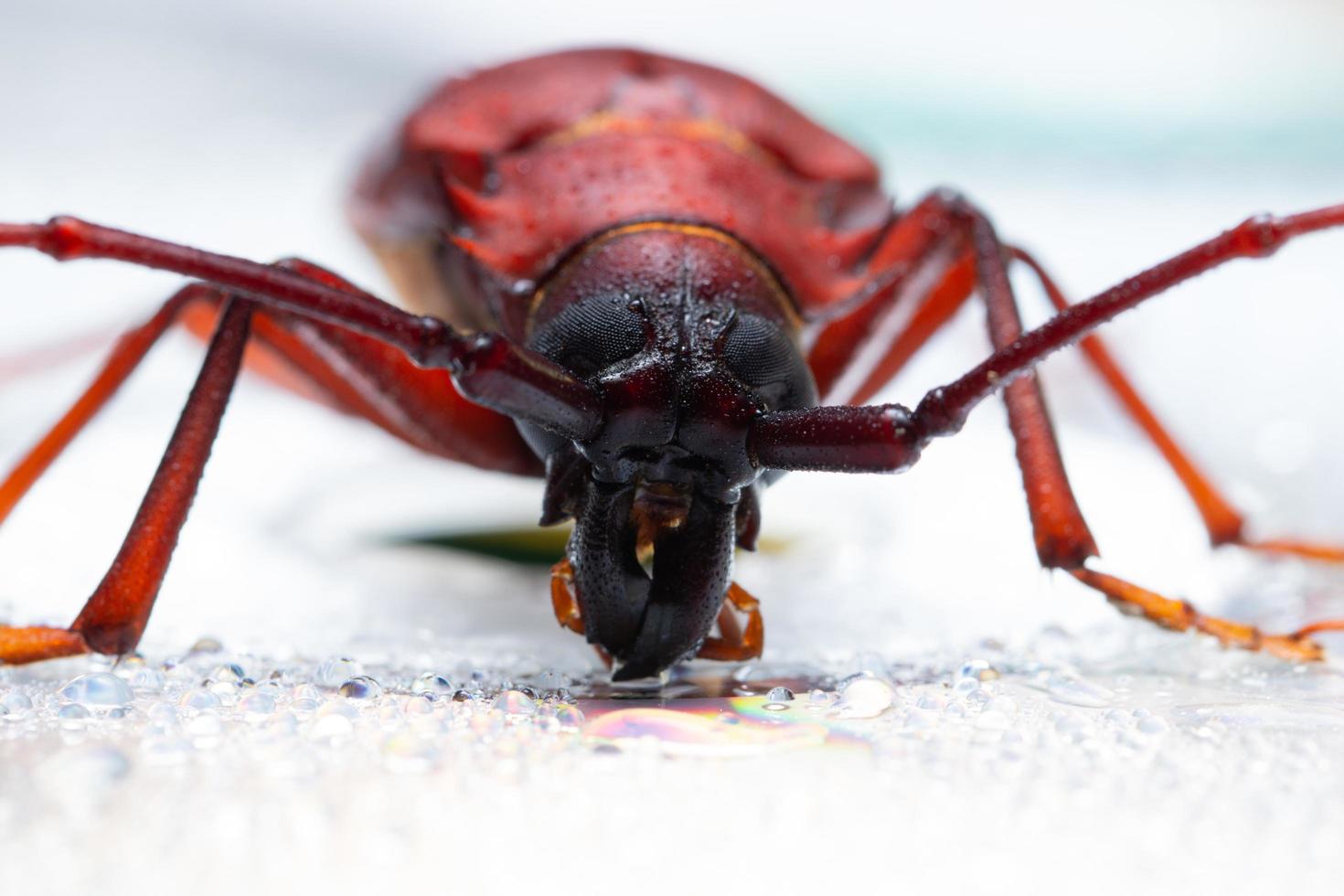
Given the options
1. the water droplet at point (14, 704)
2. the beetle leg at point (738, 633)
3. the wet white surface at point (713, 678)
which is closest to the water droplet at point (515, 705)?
the wet white surface at point (713, 678)

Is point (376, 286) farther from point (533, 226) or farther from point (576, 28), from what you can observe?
point (576, 28)

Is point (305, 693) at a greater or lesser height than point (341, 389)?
lesser

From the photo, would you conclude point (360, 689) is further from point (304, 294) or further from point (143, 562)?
point (304, 294)

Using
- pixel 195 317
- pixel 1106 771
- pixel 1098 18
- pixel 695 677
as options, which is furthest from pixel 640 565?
pixel 1098 18

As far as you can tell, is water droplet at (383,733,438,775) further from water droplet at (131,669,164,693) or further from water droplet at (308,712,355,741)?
water droplet at (131,669,164,693)

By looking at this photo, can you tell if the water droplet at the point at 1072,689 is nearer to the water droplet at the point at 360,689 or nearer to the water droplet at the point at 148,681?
the water droplet at the point at 360,689

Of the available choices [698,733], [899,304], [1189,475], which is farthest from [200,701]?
[1189,475]

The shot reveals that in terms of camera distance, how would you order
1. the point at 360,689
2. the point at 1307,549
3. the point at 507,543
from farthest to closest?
the point at 507,543, the point at 1307,549, the point at 360,689
